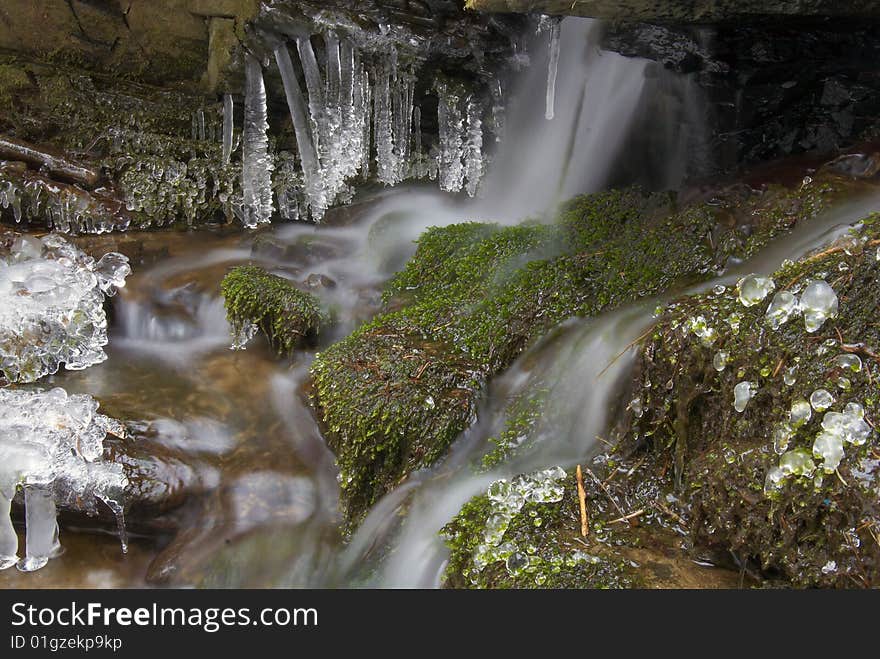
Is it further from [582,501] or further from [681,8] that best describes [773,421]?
[681,8]

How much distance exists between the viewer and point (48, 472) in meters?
3.95

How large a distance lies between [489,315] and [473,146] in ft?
8.16

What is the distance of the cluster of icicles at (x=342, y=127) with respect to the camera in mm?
5703

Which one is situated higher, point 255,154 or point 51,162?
point 255,154

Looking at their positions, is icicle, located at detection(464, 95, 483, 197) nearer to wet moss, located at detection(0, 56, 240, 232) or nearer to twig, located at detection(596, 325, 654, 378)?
wet moss, located at detection(0, 56, 240, 232)

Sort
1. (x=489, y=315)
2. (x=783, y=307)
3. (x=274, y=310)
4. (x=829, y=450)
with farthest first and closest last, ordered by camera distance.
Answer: (x=274, y=310), (x=489, y=315), (x=783, y=307), (x=829, y=450)

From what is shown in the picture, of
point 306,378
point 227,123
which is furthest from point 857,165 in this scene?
point 227,123

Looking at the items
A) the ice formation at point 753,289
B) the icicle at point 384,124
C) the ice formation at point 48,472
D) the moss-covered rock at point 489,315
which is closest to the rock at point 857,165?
the moss-covered rock at point 489,315

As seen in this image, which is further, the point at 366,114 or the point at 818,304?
the point at 366,114

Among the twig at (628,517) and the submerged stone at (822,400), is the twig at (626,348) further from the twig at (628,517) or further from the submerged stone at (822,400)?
the submerged stone at (822,400)

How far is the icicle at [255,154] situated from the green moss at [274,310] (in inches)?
46.7

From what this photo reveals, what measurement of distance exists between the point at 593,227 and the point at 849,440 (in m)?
2.72

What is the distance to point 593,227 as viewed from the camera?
16.2 feet

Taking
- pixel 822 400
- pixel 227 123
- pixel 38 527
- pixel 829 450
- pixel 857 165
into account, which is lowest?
pixel 38 527
